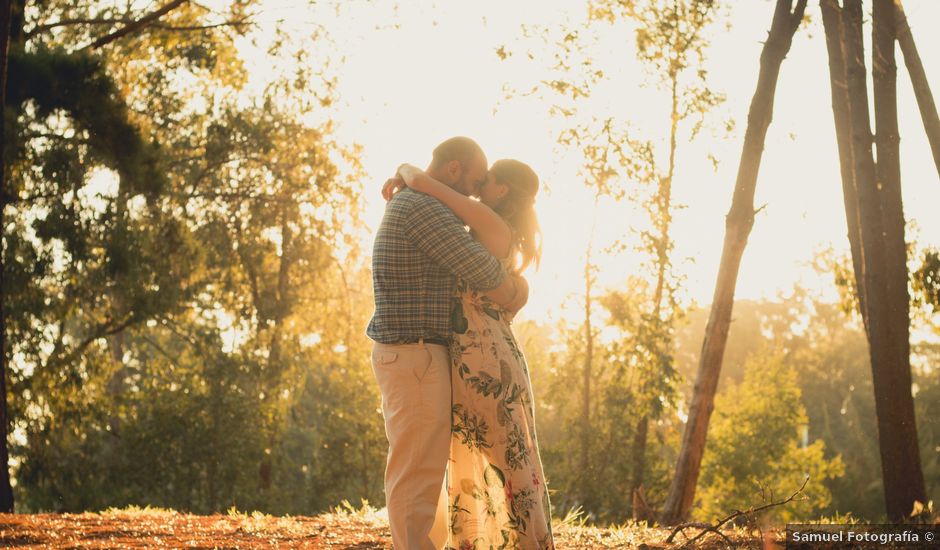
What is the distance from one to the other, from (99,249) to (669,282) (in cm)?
921

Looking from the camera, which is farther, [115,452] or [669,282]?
[115,452]

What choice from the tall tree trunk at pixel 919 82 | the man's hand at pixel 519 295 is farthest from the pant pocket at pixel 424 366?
the tall tree trunk at pixel 919 82

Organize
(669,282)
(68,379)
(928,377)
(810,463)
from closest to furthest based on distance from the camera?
(68,379), (669,282), (810,463), (928,377)

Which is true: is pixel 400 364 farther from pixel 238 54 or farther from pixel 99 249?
pixel 99 249

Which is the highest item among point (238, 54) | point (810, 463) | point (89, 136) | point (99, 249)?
point (238, 54)

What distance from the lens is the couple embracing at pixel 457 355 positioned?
4012 millimetres

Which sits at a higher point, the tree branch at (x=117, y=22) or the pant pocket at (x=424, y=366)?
the tree branch at (x=117, y=22)

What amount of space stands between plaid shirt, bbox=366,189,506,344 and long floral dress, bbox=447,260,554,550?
12 centimetres

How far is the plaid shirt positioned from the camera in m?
4.02

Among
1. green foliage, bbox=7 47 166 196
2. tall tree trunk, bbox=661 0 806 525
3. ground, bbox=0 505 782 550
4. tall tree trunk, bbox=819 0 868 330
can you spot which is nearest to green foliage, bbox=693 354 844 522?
tall tree trunk, bbox=661 0 806 525

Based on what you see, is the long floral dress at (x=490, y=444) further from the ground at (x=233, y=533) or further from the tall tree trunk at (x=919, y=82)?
the tall tree trunk at (x=919, y=82)

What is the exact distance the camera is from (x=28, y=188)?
14164mm

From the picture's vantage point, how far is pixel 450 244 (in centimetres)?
401

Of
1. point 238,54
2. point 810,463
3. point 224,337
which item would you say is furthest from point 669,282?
point 810,463
